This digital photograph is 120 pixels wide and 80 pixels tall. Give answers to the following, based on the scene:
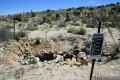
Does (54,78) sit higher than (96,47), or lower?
lower

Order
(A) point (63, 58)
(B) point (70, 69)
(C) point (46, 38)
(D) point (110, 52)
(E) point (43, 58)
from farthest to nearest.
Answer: (C) point (46, 38), (E) point (43, 58), (A) point (63, 58), (D) point (110, 52), (B) point (70, 69)

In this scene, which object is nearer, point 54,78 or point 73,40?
point 54,78

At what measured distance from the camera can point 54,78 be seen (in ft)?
40.5

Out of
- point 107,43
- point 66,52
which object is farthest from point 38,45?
point 107,43

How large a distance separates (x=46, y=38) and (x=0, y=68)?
937 centimetres

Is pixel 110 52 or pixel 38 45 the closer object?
pixel 110 52

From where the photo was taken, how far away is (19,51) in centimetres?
2122

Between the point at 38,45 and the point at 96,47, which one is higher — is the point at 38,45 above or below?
below

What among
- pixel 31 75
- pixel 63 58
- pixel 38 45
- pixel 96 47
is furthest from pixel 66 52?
pixel 96 47

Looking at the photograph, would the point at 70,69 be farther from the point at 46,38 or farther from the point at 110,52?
the point at 46,38

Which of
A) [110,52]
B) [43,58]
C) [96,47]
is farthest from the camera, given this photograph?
[43,58]

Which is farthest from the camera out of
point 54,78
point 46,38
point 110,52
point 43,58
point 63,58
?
point 46,38

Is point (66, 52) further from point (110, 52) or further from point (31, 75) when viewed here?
point (31, 75)

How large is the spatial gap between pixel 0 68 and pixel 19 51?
6.99 m
